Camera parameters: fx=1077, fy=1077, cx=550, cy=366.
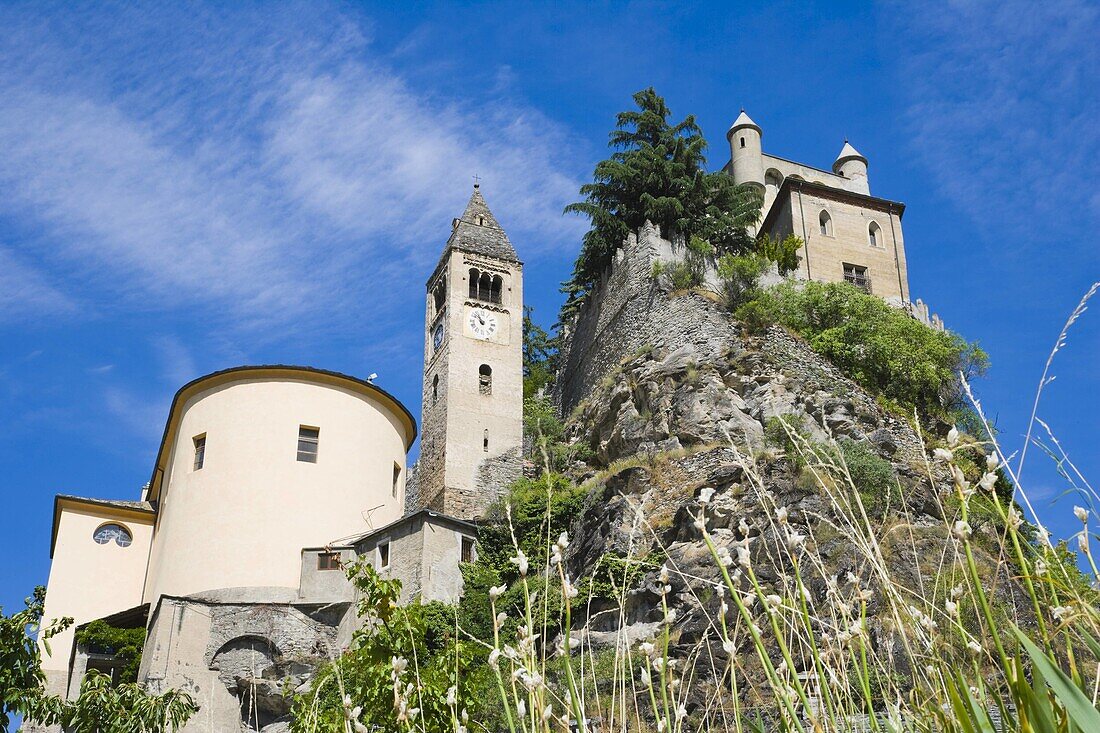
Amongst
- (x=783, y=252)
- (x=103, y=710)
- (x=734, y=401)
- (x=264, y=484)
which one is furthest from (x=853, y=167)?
(x=103, y=710)

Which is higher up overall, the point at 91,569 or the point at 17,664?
the point at 91,569

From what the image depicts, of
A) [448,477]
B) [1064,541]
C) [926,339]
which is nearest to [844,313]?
[926,339]

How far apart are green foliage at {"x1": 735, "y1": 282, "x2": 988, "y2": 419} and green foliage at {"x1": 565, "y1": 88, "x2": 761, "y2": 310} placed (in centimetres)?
511

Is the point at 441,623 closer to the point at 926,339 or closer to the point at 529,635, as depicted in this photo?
the point at 926,339

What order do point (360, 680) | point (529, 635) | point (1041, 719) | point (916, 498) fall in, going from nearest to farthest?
point (1041, 719) < point (529, 635) < point (360, 680) < point (916, 498)

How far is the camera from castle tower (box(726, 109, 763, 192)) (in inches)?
1903

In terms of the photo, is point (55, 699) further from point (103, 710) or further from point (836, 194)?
point (836, 194)

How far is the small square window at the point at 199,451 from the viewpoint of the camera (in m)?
28.5

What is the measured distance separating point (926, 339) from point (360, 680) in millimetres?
24011

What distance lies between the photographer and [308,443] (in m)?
28.9

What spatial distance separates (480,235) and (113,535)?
16637mm

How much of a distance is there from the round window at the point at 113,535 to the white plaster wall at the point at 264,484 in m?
1.29

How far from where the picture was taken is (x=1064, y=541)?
310cm

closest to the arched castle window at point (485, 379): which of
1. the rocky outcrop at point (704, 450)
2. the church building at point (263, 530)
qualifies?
the church building at point (263, 530)
